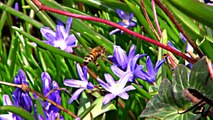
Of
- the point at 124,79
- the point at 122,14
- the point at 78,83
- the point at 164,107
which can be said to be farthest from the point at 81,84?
the point at 122,14

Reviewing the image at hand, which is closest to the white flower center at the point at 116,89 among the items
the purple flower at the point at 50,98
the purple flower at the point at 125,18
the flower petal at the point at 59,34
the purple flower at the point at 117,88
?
the purple flower at the point at 117,88

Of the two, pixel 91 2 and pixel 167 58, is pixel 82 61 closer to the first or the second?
pixel 167 58

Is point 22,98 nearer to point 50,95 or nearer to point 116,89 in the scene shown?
point 50,95

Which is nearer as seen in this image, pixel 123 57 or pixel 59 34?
pixel 123 57

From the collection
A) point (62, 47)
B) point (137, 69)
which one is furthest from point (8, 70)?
point (137, 69)

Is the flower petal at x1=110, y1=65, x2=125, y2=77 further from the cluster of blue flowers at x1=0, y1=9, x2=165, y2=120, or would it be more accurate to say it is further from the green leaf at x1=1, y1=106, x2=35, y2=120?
the green leaf at x1=1, y1=106, x2=35, y2=120

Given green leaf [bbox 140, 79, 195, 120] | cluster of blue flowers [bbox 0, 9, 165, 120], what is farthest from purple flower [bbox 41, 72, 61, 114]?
green leaf [bbox 140, 79, 195, 120]

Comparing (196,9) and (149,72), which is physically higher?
(196,9)
